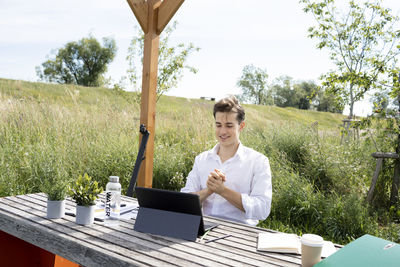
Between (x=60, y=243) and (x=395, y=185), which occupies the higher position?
(x=60, y=243)

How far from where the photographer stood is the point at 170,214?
1.67 metres

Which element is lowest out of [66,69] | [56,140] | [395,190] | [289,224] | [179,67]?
[289,224]

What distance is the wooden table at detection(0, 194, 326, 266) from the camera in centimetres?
138

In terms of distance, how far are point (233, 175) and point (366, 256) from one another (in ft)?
3.92

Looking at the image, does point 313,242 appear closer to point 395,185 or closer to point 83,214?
point 83,214

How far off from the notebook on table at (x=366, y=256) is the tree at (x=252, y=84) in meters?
36.6

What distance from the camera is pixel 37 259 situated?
2.36 meters

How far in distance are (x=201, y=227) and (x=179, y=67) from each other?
672cm

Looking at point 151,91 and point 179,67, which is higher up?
point 179,67

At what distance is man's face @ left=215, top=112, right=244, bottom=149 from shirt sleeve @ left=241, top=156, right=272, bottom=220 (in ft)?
0.75

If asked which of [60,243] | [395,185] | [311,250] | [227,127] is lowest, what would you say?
[395,185]

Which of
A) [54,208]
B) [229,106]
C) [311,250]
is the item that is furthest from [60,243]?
[229,106]

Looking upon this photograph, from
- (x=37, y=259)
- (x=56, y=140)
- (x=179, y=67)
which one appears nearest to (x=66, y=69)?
(x=179, y=67)

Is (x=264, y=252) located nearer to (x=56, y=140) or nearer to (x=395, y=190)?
(x=395, y=190)
